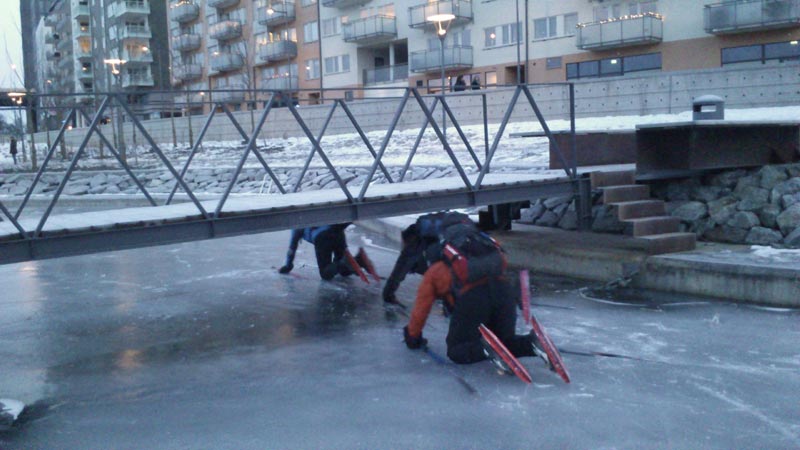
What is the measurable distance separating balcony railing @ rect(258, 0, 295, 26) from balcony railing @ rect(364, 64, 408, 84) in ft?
26.4

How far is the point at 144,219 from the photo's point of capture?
798 cm

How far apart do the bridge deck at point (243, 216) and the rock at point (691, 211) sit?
2.05 meters

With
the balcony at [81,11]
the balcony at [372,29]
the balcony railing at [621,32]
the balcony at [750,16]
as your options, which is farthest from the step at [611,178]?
the balcony at [81,11]

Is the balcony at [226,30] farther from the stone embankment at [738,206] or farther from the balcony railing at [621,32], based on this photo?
the stone embankment at [738,206]

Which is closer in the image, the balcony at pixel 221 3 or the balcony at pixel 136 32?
the balcony at pixel 221 3

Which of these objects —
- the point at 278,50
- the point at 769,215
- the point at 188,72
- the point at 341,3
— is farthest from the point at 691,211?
the point at 188,72

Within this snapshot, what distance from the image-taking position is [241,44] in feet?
183

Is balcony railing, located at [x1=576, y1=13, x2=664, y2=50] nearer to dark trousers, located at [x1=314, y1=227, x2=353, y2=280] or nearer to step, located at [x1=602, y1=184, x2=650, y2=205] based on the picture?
step, located at [x1=602, y1=184, x2=650, y2=205]

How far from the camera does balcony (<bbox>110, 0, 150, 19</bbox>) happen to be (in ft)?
212

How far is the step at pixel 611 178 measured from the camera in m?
11.5

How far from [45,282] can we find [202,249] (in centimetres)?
351

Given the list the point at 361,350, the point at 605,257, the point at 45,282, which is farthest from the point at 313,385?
the point at 45,282

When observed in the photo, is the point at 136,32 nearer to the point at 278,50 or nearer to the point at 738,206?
the point at 278,50

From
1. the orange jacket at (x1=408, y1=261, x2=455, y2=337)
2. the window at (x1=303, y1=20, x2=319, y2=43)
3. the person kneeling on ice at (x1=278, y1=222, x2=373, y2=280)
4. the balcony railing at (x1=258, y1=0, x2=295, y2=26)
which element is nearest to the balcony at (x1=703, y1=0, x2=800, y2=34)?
the person kneeling on ice at (x1=278, y1=222, x2=373, y2=280)
